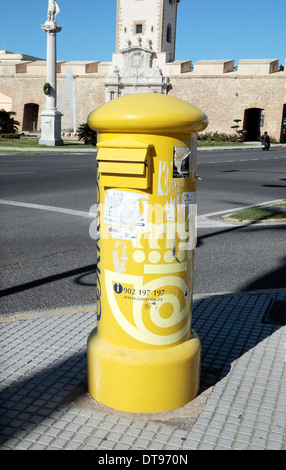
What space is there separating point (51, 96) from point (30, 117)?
Answer: 2890 cm

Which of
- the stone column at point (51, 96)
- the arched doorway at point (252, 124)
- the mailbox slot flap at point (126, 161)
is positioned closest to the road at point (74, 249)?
the mailbox slot flap at point (126, 161)

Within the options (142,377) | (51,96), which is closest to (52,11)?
(51,96)

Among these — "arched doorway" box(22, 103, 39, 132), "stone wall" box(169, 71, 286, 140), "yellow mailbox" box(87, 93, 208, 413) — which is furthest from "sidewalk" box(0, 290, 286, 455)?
"arched doorway" box(22, 103, 39, 132)

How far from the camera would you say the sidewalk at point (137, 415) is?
8.80 feet

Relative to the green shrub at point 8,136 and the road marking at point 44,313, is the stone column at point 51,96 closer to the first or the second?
the green shrub at point 8,136

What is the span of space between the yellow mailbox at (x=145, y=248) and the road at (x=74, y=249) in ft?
5.93

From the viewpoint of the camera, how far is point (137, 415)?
9.58ft

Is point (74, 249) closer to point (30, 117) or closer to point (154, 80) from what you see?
point (154, 80)

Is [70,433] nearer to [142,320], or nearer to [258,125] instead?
[142,320]

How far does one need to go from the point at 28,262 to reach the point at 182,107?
3.75m

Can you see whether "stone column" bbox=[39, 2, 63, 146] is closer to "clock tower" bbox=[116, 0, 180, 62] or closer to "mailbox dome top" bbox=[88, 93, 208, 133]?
"clock tower" bbox=[116, 0, 180, 62]

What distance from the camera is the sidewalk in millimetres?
2684

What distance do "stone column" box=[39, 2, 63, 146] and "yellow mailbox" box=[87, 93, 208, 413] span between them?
28226 mm
